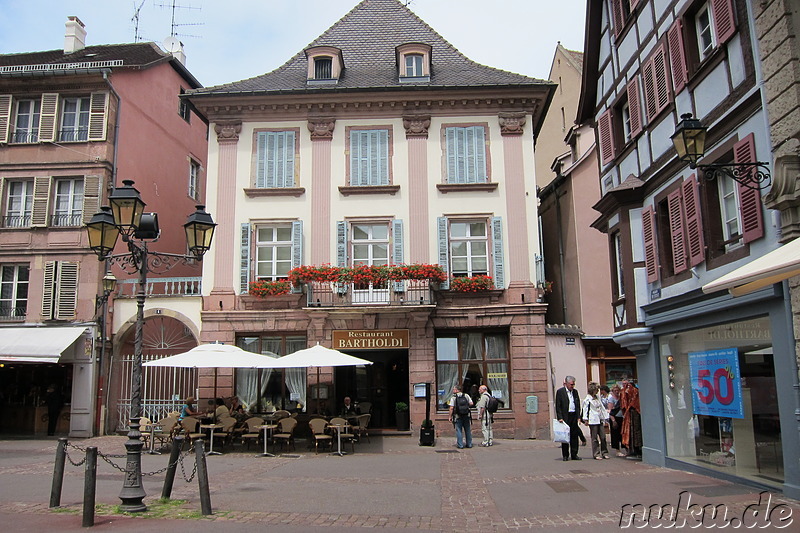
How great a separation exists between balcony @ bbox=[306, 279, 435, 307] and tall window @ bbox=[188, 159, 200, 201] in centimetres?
1039

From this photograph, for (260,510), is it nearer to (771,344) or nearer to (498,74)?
(771,344)

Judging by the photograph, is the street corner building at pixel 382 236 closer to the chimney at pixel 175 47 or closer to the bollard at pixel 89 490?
the chimney at pixel 175 47

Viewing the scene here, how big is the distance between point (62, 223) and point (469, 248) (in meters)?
13.0

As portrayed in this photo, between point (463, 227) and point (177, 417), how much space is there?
980cm

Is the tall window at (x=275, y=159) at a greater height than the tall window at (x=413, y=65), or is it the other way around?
the tall window at (x=413, y=65)

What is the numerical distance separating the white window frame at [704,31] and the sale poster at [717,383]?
4.85 m

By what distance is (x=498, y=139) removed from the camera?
69.2 feet

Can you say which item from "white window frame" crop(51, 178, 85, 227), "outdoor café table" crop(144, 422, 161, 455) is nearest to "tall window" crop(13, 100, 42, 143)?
"white window frame" crop(51, 178, 85, 227)

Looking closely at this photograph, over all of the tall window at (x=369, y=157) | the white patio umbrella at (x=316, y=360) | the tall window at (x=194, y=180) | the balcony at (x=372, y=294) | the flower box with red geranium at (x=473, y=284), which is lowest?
the white patio umbrella at (x=316, y=360)

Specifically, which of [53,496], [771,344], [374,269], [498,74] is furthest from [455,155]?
[53,496]

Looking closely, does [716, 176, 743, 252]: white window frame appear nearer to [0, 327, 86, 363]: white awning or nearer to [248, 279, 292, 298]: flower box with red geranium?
[248, 279, 292, 298]: flower box with red geranium

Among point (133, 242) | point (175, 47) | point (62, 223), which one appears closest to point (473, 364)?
point (133, 242)

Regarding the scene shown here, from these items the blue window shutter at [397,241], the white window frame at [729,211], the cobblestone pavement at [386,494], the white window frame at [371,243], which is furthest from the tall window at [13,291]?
the white window frame at [729,211]

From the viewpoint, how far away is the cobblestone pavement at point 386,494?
8391mm
